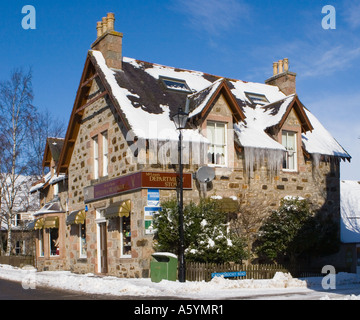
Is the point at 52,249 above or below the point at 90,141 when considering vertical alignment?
below

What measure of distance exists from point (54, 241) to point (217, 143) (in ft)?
37.4

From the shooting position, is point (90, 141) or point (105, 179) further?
point (90, 141)

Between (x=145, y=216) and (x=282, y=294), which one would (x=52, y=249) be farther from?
(x=282, y=294)

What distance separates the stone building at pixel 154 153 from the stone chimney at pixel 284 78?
3396 millimetres

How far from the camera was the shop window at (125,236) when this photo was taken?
788 inches

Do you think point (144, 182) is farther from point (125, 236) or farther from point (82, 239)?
point (82, 239)

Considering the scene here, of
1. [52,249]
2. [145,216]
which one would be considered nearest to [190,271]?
[145,216]

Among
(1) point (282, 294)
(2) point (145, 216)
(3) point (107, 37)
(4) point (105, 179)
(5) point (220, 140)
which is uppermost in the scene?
(3) point (107, 37)

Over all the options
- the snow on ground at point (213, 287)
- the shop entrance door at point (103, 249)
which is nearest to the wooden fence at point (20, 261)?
the shop entrance door at point (103, 249)

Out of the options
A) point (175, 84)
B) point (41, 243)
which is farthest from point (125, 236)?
point (41, 243)

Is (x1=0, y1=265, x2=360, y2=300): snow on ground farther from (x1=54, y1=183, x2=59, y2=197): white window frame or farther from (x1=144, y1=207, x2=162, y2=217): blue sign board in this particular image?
(x1=54, y1=183, x2=59, y2=197): white window frame

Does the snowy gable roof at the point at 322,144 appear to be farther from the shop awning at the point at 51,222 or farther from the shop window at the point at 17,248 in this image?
the shop window at the point at 17,248

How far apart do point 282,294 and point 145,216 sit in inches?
244
